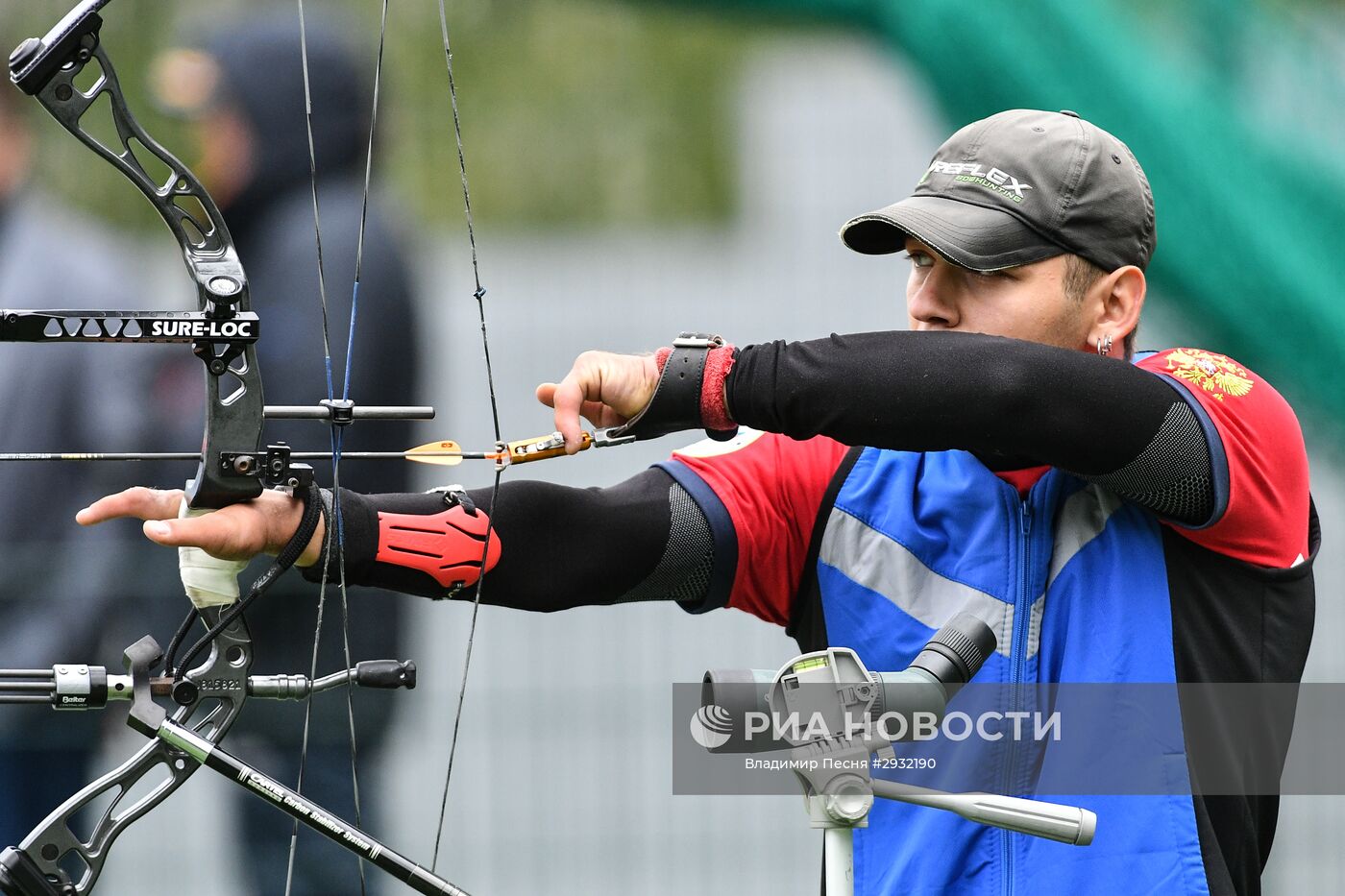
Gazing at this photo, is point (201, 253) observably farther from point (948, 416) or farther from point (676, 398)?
point (948, 416)

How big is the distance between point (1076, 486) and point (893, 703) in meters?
0.47

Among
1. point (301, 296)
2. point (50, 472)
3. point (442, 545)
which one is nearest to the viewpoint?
point (442, 545)

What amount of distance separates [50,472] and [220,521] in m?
1.97

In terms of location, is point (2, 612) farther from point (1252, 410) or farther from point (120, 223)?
point (120, 223)

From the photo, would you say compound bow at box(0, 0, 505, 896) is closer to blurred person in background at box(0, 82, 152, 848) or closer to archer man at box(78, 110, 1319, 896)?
archer man at box(78, 110, 1319, 896)

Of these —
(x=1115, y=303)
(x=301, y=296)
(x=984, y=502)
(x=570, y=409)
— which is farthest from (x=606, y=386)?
(x=301, y=296)

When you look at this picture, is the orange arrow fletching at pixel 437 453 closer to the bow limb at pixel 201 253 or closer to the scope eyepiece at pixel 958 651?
the bow limb at pixel 201 253

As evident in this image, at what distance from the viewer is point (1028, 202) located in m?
2.10

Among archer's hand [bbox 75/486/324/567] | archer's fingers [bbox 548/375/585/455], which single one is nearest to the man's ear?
archer's fingers [bbox 548/375/585/455]

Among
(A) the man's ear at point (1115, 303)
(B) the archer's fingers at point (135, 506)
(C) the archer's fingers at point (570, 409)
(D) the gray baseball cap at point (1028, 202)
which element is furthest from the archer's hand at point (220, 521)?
(A) the man's ear at point (1115, 303)

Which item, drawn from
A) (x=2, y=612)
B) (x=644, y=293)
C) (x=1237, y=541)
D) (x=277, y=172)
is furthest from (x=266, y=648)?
(x=644, y=293)

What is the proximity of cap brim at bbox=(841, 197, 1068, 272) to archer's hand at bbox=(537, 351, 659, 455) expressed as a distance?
0.32 metres

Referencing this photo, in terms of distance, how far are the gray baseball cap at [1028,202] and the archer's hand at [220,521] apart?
67 centimetres

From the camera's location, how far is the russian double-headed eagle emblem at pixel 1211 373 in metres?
2.09
